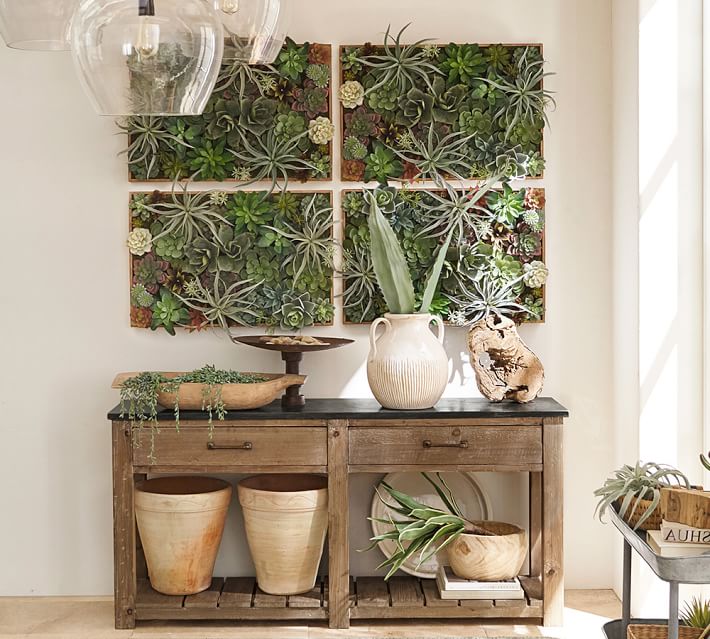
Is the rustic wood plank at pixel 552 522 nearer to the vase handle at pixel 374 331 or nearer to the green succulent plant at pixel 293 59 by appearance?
the vase handle at pixel 374 331

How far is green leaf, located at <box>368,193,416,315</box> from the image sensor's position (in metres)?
3.20

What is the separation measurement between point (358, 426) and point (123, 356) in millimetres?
989

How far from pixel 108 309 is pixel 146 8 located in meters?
2.44

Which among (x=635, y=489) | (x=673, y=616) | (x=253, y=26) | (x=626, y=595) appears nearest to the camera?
(x=253, y=26)

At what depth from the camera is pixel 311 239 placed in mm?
3467

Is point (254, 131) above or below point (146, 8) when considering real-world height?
above

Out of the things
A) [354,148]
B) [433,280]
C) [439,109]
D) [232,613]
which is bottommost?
[232,613]

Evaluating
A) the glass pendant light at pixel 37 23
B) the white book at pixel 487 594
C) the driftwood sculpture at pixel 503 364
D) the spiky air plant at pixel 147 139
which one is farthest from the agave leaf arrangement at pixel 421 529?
the glass pendant light at pixel 37 23

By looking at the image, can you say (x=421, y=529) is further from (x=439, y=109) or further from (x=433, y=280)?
(x=439, y=109)

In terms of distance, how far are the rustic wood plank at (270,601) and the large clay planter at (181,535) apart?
20cm

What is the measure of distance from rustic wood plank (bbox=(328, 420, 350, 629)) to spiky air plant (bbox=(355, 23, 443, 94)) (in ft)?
4.11

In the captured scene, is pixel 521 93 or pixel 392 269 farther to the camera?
pixel 521 93

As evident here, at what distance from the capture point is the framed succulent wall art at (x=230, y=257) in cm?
346

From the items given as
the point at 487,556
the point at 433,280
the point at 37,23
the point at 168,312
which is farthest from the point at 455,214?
the point at 37,23
